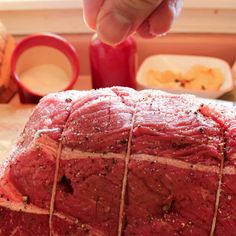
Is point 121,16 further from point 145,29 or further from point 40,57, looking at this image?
point 40,57

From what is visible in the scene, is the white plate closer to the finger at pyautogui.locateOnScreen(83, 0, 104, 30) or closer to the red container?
the red container

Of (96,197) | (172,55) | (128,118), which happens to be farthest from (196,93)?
(96,197)

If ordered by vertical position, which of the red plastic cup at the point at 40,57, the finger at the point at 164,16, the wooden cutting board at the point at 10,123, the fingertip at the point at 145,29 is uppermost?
the finger at the point at 164,16

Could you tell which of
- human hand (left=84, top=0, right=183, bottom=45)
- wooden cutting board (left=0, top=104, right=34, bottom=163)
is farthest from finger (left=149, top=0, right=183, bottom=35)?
wooden cutting board (left=0, top=104, right=34, bottom=163)

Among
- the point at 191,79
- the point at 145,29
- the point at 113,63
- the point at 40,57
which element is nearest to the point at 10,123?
the point at 40,57

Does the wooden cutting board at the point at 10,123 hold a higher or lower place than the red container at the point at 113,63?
lower

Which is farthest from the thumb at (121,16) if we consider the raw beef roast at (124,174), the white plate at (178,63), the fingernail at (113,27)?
the white plate at (178,63)

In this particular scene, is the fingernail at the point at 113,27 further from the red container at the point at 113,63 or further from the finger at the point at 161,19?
the red container at the point at 113,63
